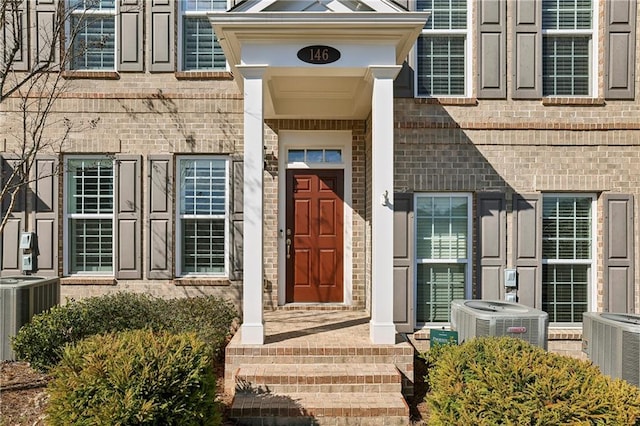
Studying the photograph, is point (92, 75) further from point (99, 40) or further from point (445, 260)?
point (445, 260)

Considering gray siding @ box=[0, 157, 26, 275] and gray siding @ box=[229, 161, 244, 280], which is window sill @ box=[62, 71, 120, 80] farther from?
gray siding @ box=[229, 161, 244, 280]

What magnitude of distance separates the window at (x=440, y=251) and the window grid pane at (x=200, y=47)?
3729 millimetres

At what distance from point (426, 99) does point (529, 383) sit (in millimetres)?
4277

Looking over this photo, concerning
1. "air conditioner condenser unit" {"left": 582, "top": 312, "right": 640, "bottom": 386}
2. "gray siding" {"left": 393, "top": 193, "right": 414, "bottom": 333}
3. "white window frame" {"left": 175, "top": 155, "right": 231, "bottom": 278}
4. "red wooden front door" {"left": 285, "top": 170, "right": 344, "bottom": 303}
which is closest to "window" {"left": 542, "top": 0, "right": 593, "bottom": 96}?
"gray siding" {"left": 393, "top": 193, "right": 414, "bottom": 333}

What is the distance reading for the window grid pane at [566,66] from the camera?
21.6ft

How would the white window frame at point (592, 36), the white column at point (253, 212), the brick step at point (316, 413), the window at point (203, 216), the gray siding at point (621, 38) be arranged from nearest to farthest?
the brick step at point (316, 413) → the white column at point (253, 212) → the gray siding at point (621, 38) → the white window frame at point (592, 36) → the window at point (203, 216)

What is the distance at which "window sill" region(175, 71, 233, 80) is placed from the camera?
674 centimetres

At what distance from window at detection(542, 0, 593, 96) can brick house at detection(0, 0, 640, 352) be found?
0.02 meters

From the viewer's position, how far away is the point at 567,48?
6.58 m

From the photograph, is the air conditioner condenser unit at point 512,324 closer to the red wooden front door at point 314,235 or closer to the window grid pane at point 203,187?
the red wooden front door at point 314,235

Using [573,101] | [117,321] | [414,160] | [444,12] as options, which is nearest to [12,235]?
[117,321]

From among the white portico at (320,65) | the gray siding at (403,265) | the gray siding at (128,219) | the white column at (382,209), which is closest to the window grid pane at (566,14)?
the white portico at (320,65)

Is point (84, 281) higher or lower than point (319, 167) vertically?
lower

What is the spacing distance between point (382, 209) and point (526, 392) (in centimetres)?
245
